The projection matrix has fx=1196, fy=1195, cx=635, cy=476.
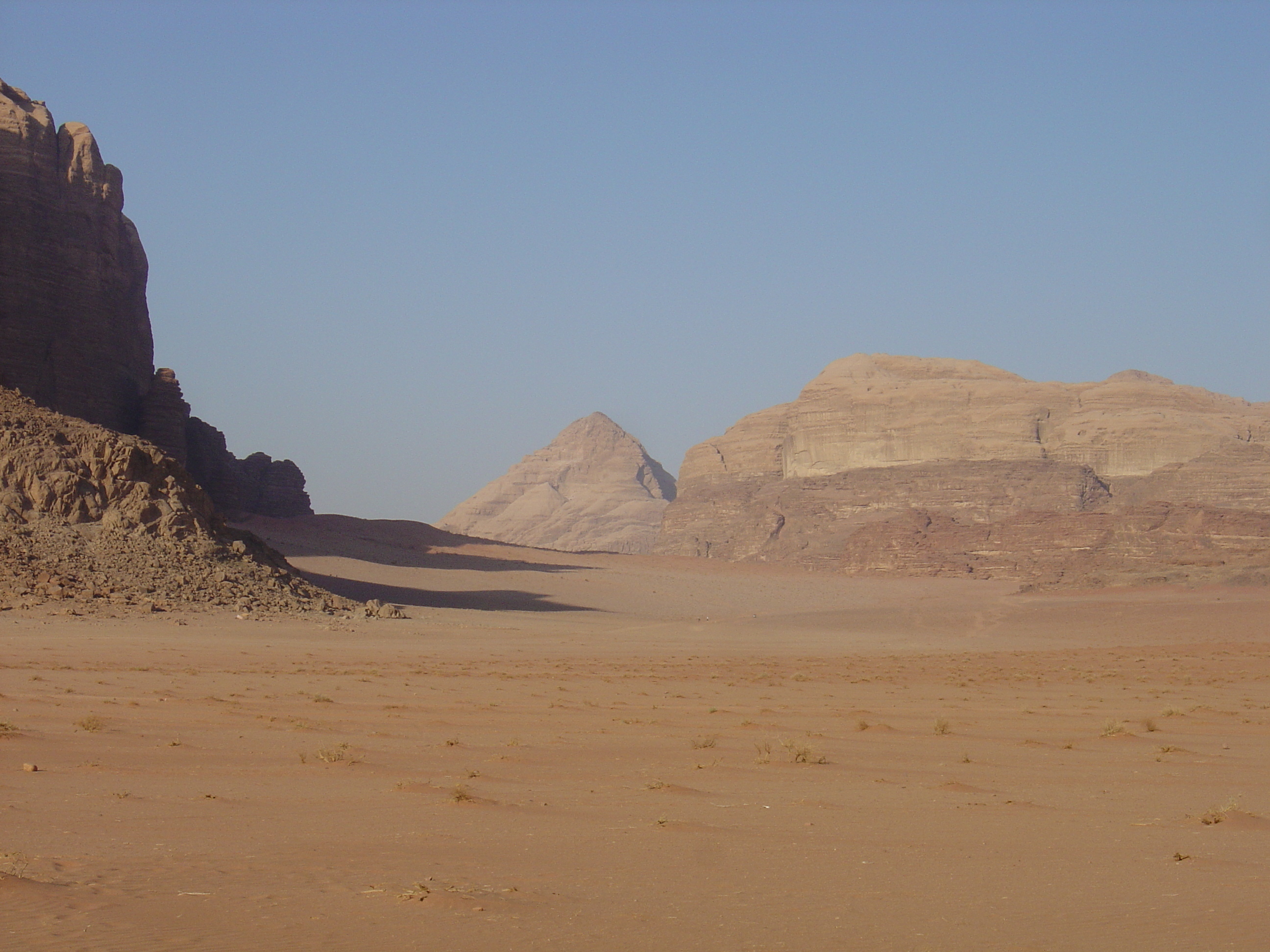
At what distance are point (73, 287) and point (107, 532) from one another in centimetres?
2581

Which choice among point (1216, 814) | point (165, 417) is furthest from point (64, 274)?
point (1216, 814)

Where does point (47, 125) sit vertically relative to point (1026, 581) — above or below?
above

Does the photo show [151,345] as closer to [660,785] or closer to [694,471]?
[660,785]

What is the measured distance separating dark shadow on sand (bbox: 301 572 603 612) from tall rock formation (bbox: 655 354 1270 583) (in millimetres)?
35233

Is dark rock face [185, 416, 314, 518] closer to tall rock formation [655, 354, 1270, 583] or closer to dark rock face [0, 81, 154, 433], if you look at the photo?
dark rock face [0, 81, 154, 433]

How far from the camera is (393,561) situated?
60438 millimetres

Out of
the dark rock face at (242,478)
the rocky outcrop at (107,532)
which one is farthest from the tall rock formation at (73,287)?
the rocky outcrop at (107,532)

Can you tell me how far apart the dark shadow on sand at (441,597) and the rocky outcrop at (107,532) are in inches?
441

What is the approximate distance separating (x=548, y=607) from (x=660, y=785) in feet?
128

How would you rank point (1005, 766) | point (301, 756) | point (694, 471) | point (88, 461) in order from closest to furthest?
1. point (301, 756)
2. point (1005, 766)
3. point (88, 461)
4. point (694, 471)

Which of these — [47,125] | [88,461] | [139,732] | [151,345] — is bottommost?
A: [139,732]

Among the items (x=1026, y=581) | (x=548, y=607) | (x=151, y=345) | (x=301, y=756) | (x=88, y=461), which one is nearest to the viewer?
(x=301, y=756)

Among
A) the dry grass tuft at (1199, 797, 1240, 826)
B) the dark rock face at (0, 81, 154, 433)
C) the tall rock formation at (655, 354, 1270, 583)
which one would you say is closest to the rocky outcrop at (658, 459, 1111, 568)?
the tall rock formation at (655, 354, 1270, 583)

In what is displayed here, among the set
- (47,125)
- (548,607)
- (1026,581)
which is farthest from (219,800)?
(1026,581)
